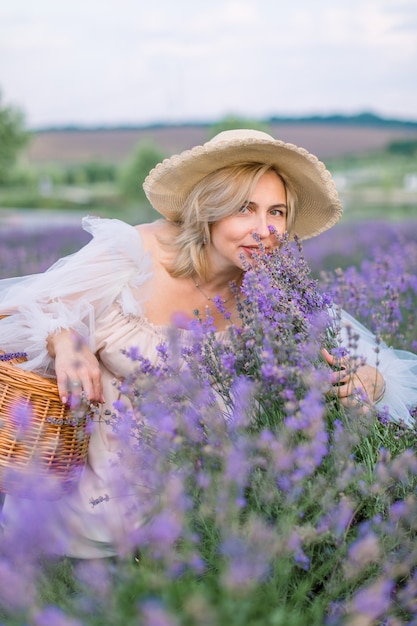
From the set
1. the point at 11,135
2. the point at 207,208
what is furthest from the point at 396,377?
the point at 11,135

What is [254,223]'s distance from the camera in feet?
7.52

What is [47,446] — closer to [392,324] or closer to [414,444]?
[414,444]

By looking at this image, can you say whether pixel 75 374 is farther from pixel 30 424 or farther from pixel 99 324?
pixel 99 324

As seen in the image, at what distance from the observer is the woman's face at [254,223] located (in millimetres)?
2275

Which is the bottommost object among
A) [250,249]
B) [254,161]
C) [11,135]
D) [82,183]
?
[82,183]

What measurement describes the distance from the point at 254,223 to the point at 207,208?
206 mm

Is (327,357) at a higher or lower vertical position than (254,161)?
lower

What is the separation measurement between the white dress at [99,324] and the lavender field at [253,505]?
0.45 m

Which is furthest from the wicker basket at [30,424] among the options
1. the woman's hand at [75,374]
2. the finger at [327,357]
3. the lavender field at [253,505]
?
the finger at [327,357]

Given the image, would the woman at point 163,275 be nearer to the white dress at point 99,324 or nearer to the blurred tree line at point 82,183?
the white dress at point 99,324

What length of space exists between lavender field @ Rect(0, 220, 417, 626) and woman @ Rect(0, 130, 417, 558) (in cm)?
37

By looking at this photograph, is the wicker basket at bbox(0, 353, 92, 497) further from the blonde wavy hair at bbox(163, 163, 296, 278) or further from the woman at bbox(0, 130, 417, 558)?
the blonde wavy hair at bbox(163, 163, 296, 278)

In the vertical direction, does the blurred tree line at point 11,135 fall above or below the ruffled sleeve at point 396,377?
below

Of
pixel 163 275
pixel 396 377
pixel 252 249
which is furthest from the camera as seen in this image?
pixel 163 275
